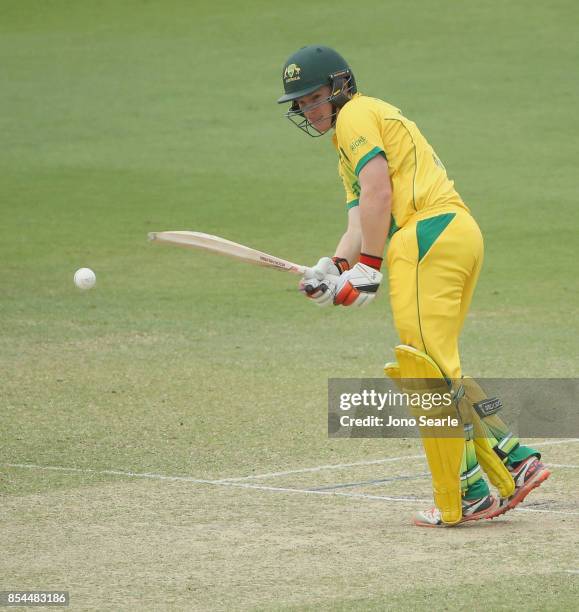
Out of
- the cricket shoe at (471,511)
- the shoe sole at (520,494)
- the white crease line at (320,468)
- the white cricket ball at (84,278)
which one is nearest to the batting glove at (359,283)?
the cricket shoe at (471,511)

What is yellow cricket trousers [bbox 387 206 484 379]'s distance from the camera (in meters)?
6.77

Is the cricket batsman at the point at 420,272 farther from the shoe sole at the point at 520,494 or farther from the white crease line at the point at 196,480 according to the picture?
the white crease line at the point at 196,480

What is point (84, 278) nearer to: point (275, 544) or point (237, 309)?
point (275, 544)

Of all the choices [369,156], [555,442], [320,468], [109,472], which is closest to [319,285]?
[369,156]

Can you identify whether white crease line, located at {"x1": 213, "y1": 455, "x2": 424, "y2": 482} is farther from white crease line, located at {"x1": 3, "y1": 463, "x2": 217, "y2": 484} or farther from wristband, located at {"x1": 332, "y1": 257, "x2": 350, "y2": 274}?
wristband, located at {"x1": 332, "y1": 257, "x2": 350, "y2": 274}

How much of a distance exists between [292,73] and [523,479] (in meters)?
2.23

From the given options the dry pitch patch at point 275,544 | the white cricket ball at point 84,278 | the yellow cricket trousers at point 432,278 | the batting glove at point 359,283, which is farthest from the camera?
the white cricket ball at point 84,278

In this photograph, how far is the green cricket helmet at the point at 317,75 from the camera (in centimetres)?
704

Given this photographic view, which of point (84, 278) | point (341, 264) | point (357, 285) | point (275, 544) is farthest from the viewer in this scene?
point (84, 278)

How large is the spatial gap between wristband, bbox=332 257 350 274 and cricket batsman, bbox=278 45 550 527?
7 centimetres

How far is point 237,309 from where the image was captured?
14398 millimetres

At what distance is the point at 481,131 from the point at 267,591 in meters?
19.0

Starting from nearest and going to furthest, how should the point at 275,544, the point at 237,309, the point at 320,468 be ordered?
the point at 275,544
the point at 320,468
the point at 237,309

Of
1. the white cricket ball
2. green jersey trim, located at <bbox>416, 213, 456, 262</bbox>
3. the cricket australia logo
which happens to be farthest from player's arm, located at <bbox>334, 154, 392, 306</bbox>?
the white cricket ball
